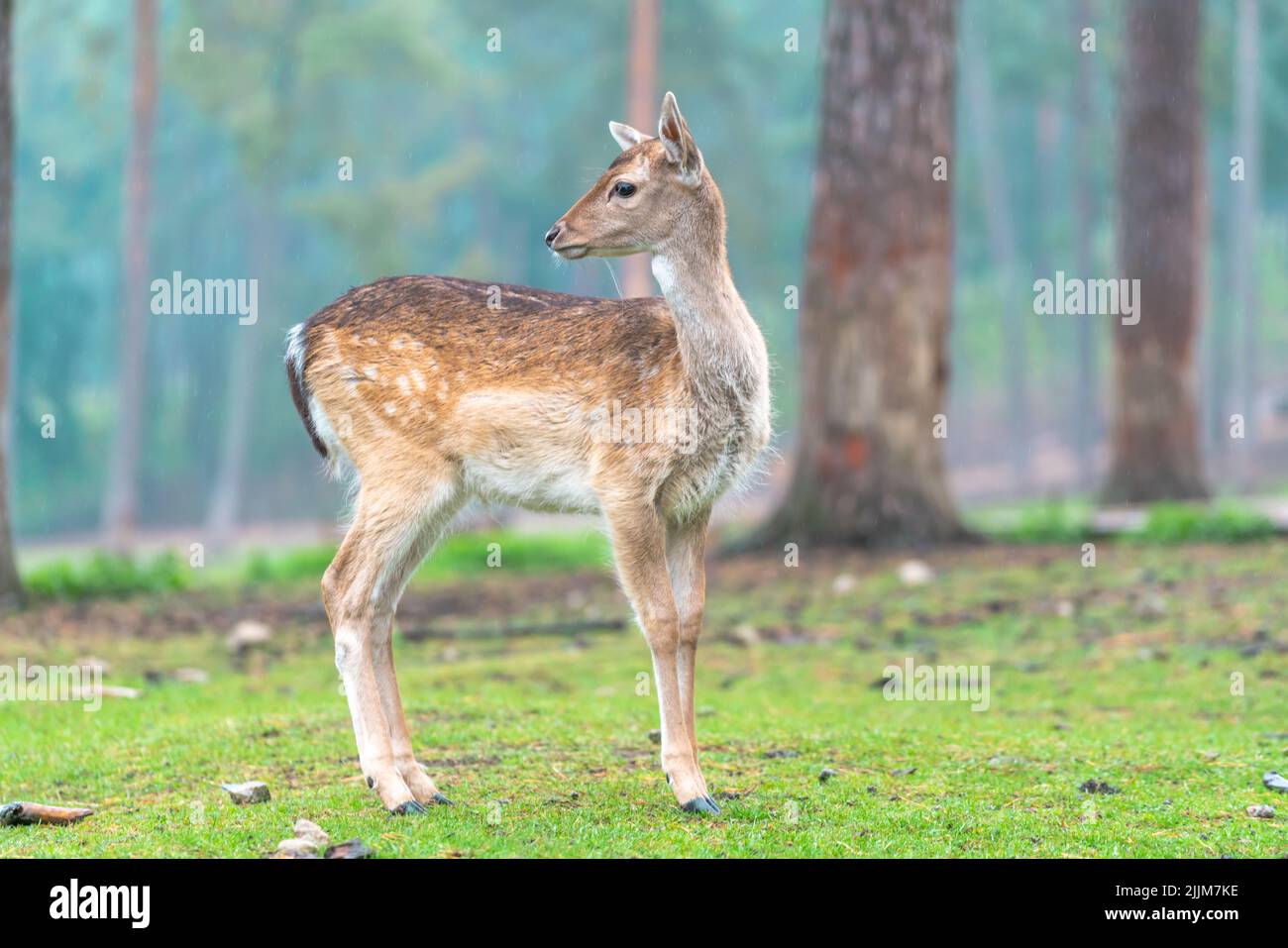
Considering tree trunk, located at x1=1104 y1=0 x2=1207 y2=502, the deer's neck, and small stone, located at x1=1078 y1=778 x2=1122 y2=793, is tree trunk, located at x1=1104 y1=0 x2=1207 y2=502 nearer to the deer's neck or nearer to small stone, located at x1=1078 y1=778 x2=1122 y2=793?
small stone, located at x1=1078 y1=778 x2=1122 y2=793

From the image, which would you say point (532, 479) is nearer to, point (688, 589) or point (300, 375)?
point (688, 589)

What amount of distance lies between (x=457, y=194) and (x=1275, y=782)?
44180mm

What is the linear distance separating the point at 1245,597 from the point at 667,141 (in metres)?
6.88

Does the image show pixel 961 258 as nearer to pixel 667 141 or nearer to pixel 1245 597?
pixel 1245 597

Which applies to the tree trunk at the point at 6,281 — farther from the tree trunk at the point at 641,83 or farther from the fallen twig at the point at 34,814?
the tree trunk at the point at 641,83

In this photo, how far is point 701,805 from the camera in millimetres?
5785

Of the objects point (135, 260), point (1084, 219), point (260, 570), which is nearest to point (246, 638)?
point (260, 570)

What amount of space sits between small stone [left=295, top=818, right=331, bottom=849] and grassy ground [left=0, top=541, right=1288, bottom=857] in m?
0.10

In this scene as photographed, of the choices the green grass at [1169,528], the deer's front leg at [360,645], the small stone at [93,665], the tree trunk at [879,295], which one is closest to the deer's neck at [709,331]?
the deer's front leg at [360,645]

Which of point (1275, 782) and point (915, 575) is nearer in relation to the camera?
point (1275, 782)

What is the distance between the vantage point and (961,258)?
173 feet

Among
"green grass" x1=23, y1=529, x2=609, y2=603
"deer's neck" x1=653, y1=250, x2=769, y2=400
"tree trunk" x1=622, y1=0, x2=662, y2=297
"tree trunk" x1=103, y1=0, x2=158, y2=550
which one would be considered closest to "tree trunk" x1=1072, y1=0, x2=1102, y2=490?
"tree trunk" x1=622, y1=0, x2=662, y2=297

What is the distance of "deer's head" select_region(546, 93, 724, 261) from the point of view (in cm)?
614

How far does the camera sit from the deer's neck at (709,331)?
6180 mm
